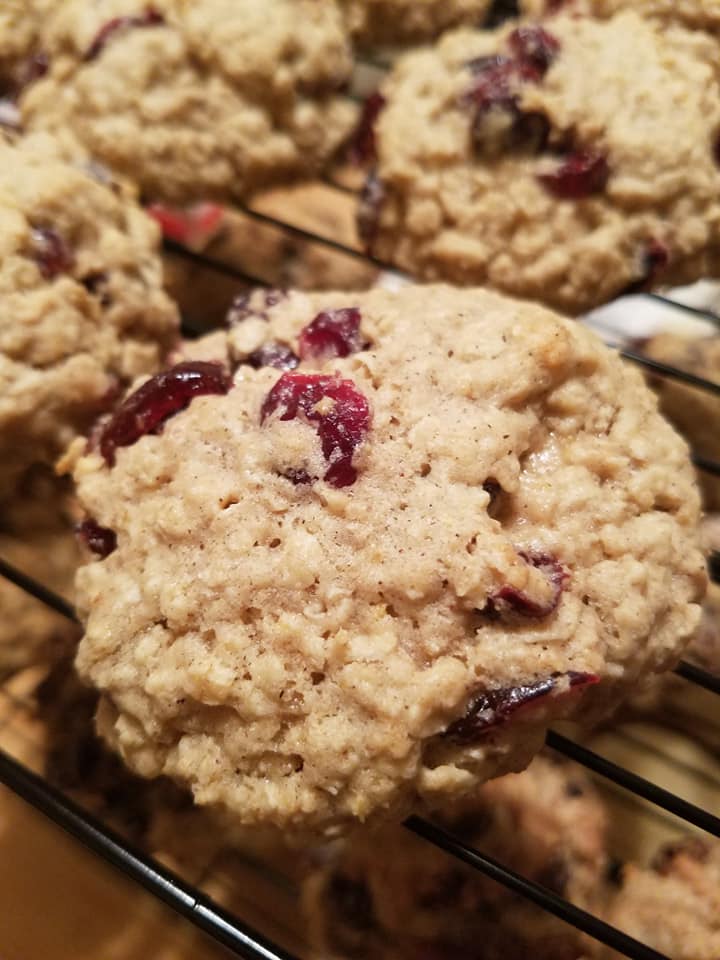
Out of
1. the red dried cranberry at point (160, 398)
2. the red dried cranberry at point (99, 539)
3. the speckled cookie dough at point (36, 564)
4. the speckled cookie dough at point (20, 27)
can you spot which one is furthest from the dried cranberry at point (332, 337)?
the speckled cookie dough at point (20, 27)

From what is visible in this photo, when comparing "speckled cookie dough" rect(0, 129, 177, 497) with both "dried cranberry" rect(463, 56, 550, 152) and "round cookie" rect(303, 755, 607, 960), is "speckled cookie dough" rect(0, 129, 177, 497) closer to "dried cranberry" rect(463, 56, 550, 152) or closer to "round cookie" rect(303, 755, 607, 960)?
"dried cranberry" rect(463, 56, 550, 152)

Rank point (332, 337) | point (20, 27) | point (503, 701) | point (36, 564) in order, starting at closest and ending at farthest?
1. point (503, 701)
2. point (332, 337)
3. point (36, 564)
4. point (20, 27)

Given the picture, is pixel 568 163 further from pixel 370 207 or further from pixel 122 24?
pixel 122 24

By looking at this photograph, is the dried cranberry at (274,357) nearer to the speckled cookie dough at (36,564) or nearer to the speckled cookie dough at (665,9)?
the speckled cookie dough at (36,564)

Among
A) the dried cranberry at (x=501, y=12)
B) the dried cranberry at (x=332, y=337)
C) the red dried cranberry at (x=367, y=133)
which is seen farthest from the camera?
the dried cranberry at (x=501, y=12)

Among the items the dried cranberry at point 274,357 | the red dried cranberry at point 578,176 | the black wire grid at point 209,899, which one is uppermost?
the red dried cranberry at point 578,176

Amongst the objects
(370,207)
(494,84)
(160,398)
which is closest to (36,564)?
(160,398)

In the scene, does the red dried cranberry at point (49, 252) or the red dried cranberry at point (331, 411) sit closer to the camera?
the red dried cranberry at point (331, 411)

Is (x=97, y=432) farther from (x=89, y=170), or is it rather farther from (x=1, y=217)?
(x=89, y=170)

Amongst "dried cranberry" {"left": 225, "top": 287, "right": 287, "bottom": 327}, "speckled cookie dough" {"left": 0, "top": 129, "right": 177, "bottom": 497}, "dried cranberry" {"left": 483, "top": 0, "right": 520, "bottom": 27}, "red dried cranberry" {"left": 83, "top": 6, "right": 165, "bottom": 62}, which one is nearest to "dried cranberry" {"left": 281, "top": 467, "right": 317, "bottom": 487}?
"dried cranberry" {"left": 225, "top": 287, "right": 287, "bottom": 327}
